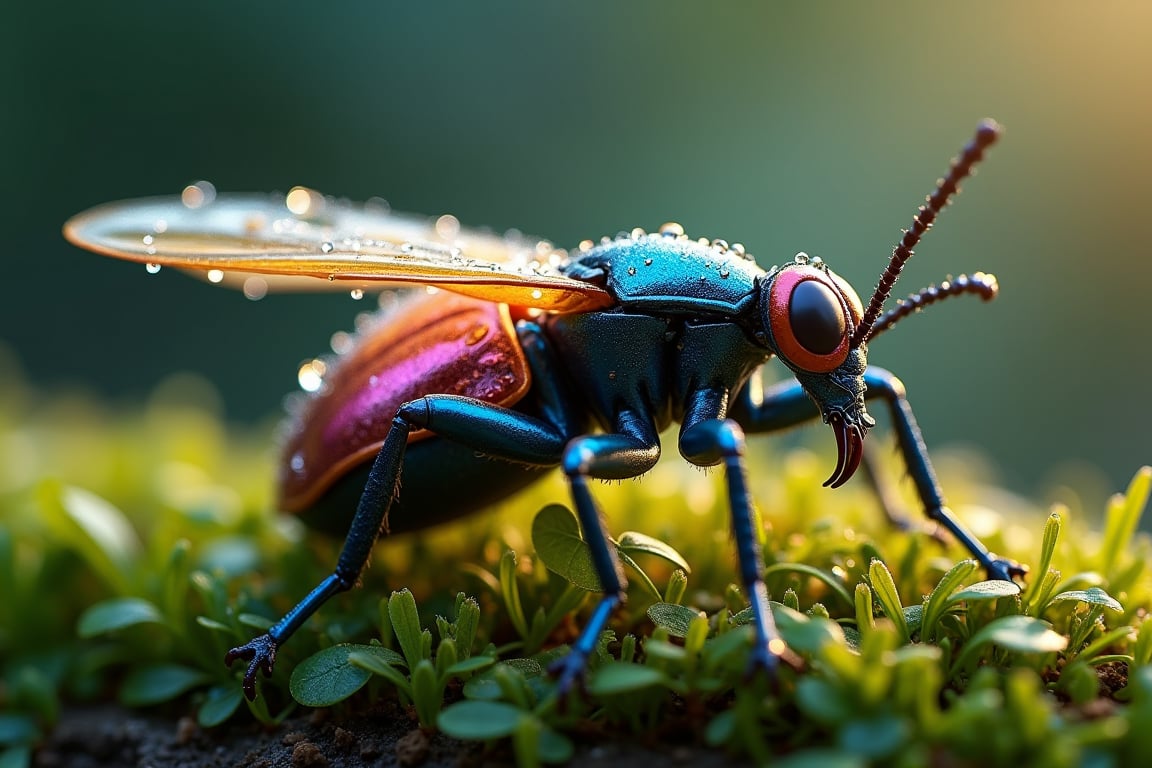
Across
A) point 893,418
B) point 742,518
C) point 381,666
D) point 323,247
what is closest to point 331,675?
point 381,666

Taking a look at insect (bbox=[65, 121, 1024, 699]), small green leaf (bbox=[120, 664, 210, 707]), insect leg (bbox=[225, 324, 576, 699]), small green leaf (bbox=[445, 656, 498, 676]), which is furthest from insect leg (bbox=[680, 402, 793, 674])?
small green leaf (bbox=[120, 664, 210, 707])

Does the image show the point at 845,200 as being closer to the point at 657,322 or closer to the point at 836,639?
the point at 657,322

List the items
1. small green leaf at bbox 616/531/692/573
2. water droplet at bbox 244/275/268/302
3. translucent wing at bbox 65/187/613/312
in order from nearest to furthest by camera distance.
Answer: small green leaf at bbox 616/531/692/573 < translucent wing at bbox 65/187/613/312 < water droplet at bbox 244/275/268/302

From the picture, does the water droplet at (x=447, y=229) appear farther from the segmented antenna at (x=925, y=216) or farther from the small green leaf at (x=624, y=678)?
the small green leaf at (x=624, y=678)

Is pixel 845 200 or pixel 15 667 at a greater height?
pixel 845 200

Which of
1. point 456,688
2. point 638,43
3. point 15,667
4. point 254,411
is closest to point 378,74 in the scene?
point 638,43

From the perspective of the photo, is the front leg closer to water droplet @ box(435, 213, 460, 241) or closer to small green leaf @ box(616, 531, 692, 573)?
small green leaf @ box(616, 531, 692, 573)

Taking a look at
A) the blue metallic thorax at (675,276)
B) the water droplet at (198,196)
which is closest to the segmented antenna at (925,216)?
the blue metallic thorax at (675,276)
